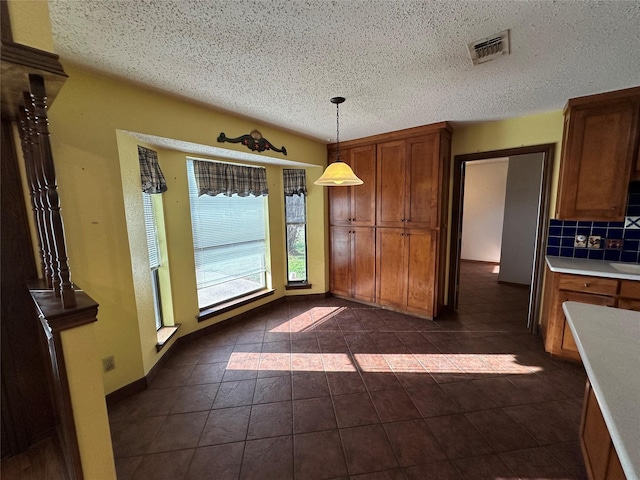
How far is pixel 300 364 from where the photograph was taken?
246cm

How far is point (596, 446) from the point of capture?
121 centimetres

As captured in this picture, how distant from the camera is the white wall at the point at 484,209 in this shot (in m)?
6.13

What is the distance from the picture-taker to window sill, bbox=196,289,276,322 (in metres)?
3.05

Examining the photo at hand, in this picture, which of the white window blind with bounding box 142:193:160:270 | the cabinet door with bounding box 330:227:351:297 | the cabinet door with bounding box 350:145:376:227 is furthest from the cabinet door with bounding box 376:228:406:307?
the white window blind with bounding box 142:193:160:270

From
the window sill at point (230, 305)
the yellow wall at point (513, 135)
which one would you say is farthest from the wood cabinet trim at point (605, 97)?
the window sill at point (230, 305)

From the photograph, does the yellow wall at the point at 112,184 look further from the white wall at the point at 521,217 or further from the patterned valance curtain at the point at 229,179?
the white wall at the point at 521,217

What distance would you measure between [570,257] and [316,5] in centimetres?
334

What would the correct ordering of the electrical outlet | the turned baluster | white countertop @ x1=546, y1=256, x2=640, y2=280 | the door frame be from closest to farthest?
the turned baluster → the electrical outlet → white countertop @ x1=546, y1=256, x2=640, y2=280 → the door frame

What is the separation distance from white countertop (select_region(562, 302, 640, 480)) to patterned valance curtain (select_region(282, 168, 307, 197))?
3.18m

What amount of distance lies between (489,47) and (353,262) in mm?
2880

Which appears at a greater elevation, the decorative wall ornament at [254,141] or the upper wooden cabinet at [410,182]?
the decorative wall ornament at [254,141]

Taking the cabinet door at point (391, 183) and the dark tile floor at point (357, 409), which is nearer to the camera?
the dark tile floor at point (357, 409)

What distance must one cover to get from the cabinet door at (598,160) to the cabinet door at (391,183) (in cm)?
154

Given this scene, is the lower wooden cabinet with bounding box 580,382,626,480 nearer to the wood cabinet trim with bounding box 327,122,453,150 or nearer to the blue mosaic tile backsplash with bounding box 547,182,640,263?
the blue mosaic tile backsplash with bounding box 547,182,640,263
